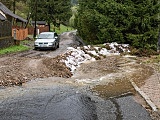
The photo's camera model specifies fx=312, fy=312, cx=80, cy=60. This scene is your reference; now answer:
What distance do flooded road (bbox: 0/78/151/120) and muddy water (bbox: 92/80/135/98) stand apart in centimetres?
39

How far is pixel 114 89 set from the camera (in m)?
13.6

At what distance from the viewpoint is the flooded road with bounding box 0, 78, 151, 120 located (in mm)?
9297

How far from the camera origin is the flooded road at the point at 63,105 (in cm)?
930

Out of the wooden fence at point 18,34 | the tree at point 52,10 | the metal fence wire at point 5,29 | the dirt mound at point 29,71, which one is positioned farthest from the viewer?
the tree at point 52,10

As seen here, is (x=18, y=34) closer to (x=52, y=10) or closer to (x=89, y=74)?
(x=52, y=10)

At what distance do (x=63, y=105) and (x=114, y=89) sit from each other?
12.3 feet

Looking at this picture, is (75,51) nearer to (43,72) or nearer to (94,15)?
(43,72)

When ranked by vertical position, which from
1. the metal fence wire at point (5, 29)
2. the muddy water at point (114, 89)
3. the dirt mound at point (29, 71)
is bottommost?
the muddy water at point (114, 89)

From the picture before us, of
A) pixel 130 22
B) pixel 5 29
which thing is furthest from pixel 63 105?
pixel 130 22

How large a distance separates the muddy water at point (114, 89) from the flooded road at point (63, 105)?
389 mm

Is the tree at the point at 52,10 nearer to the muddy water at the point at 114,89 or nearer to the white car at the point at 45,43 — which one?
the white car at the point at 45,43

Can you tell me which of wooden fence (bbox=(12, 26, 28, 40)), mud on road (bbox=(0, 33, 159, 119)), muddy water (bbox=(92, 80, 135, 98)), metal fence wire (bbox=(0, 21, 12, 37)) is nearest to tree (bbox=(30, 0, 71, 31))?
wooden fence (bbox=(12, 26, 28, 40))

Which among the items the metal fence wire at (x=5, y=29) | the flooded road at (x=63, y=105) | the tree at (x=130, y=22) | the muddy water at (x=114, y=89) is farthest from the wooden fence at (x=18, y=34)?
the flooded road at (x=63, y=105)

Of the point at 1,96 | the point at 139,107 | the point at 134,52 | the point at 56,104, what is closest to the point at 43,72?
the point at 1,96
